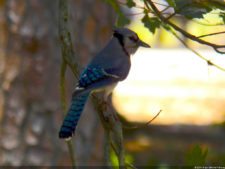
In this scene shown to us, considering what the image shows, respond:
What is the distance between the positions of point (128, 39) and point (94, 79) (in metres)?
0.20

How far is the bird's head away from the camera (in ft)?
7.65

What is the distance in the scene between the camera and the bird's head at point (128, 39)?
2.33m

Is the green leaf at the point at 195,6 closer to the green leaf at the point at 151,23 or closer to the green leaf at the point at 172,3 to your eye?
the green leaf at the point at 172,3

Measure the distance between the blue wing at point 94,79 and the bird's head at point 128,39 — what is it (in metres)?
0.10

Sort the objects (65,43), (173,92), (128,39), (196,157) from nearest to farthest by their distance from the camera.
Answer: (196,157)
(65,43)
(128,39)
(173,92)

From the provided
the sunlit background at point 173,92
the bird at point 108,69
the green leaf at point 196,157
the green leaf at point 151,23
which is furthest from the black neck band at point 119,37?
the sunlit background at point 173,92

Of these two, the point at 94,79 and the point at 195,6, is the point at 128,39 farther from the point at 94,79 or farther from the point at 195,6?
the point at 195,6

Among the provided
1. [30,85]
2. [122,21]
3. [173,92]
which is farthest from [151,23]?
[173,92]

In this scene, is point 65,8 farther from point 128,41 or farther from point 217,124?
point 217,124

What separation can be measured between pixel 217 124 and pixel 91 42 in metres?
3.01

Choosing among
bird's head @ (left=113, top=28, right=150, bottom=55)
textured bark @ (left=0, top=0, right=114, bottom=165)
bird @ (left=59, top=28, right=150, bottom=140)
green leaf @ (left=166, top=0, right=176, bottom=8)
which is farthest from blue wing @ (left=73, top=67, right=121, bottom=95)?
textured bark @ (left=0, top=0, right=114, bottom=165)

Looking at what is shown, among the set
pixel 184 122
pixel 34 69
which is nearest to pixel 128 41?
pixel 34 69

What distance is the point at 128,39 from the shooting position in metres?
2.38

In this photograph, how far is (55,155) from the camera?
3.82 metres
